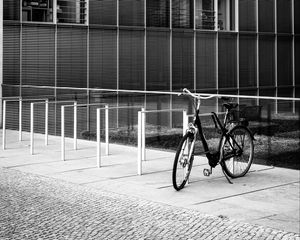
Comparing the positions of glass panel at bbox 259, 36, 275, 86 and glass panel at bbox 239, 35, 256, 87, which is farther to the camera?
glass panel at bbox 259, 36, 275, 86

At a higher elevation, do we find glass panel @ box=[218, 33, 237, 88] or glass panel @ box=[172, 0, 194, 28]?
glass panel @ box=[172, 0, 194, 28]

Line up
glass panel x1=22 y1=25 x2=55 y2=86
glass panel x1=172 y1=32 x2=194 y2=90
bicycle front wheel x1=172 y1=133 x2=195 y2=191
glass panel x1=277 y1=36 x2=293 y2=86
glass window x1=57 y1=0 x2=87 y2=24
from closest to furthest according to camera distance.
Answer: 1. bicycle front wheel x1=172 y1=133 x2=195 y2=191
2. glass panel x1=22 y1=25 x2=55 y2=86
3. glass window x1=57 y1=0 x2=87 y2=24
4. glass panel x1=172 y1=32 x2=194 y2=90
5. glass panel x1=277 y1=36 x2=293 y2=86

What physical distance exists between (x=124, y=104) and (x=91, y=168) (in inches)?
157

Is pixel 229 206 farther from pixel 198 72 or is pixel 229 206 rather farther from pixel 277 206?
pixel 198 72

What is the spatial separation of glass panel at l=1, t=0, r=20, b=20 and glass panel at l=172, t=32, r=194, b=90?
5511 mm

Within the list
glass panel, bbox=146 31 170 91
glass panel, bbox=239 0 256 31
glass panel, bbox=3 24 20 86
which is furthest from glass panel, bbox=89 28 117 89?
glass panel, bbox=239 0 256 31

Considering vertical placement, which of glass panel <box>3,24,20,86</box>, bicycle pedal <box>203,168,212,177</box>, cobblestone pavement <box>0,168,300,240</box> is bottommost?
cobblestone pavement <box>0,168,300,240</box>

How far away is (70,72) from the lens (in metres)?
18.7

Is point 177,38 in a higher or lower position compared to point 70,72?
higher

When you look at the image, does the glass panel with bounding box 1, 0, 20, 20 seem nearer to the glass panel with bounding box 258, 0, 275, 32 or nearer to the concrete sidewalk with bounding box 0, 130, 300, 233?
the concrete sidewalk with bounding box 0, 130, 300, 233

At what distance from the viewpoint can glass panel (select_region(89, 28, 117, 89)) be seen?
19.2 metres

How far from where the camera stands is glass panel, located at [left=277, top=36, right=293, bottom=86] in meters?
24.5

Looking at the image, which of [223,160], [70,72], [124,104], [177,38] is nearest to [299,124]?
[223,160]

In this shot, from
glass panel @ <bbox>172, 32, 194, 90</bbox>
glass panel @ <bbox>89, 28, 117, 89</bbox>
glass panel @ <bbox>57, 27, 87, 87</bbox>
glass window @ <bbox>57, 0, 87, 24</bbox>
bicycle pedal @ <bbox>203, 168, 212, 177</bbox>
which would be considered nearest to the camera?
bicycle pedal @ <bbox>203, 168, 212, 177</bbox>
